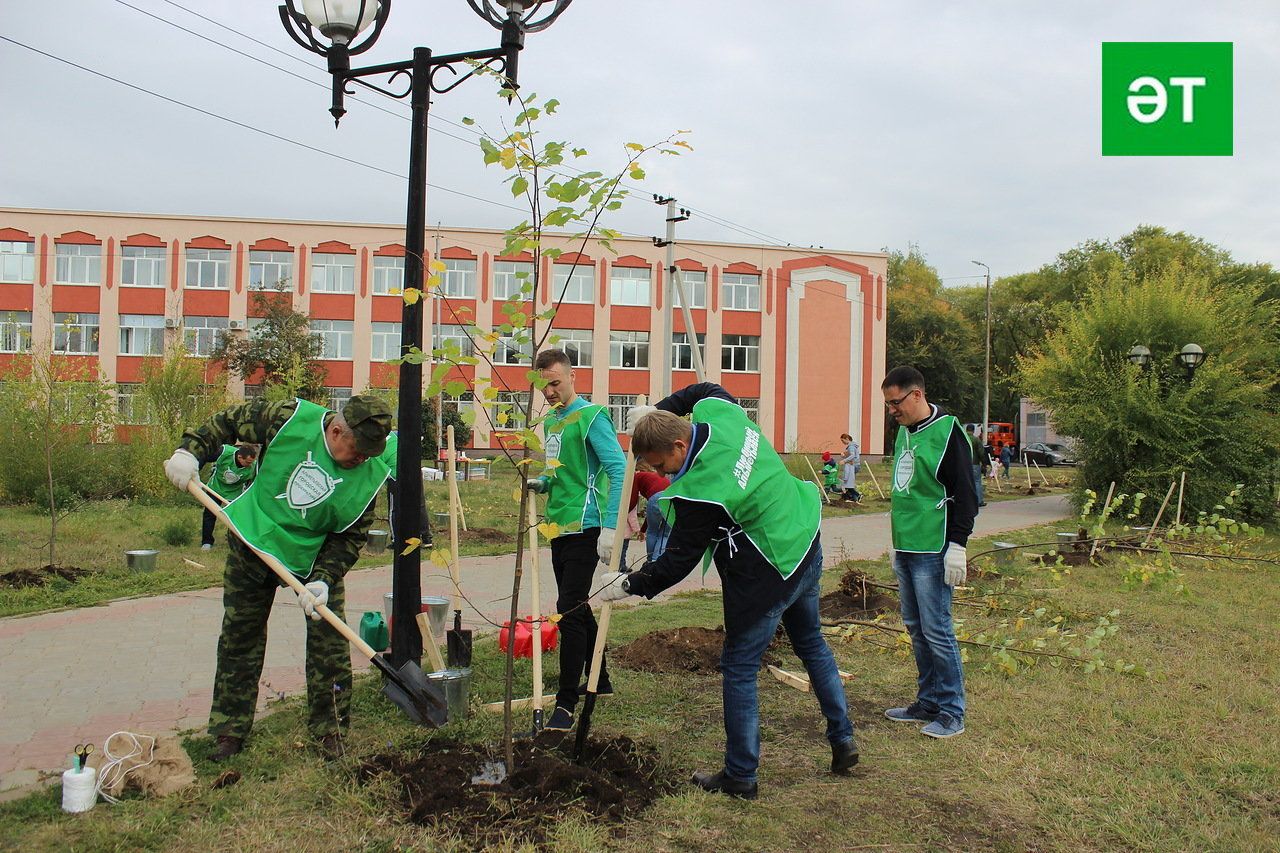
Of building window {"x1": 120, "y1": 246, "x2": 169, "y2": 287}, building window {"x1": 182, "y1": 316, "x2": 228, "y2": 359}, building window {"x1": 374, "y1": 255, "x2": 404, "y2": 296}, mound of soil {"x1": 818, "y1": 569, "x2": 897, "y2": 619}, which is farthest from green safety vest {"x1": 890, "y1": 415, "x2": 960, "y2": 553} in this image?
building window {"x1": 120, "y1": 246, "x2": 169, "y2": 287}

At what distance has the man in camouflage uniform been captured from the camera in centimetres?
402

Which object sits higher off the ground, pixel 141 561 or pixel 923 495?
pixel 923 495

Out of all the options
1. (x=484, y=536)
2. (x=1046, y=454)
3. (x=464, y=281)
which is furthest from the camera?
(x=1046, y=454)

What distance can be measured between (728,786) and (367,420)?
2134mm

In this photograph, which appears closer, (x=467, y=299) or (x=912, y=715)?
(x=912, y=715)

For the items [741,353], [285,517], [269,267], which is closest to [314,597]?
[285,517]

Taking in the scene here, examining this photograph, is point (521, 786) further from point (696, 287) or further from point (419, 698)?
point (696, 287)

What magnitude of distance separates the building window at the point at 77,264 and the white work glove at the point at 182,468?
130 ft

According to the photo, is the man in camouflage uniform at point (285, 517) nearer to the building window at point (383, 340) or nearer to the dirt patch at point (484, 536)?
the dirt patch at point (484, 536)

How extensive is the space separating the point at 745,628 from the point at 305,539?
6.58ft

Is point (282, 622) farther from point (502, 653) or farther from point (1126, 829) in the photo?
point (1126, 829)

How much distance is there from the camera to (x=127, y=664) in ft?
18.8

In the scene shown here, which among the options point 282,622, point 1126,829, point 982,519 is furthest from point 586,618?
point 982,519

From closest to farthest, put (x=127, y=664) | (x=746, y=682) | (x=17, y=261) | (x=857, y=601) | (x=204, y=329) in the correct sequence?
1. (x=746, y=682)
2. (x=127, y=664)
3. (x=857, y=601)
4. (x=17, y=261)
5. (x=204, y=329)
